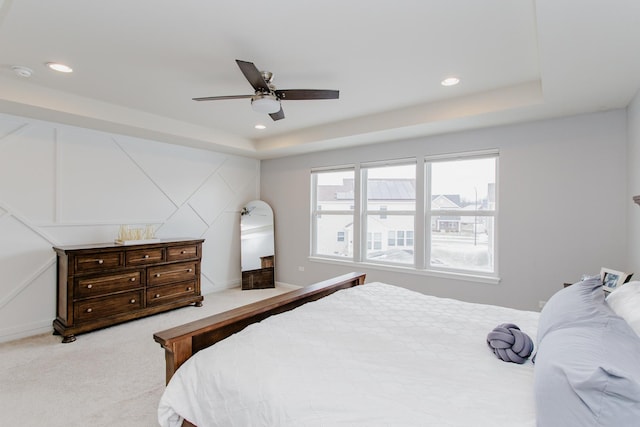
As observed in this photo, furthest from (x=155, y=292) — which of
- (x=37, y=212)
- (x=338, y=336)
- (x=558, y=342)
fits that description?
(x=558, y=342)

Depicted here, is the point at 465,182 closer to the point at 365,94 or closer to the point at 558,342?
the point at 365,94

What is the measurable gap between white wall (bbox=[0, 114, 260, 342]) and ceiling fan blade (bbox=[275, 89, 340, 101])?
2831 mm

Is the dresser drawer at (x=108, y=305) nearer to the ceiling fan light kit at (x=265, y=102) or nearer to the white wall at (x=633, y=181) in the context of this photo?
the ceiling fan light kit at (x=265, y=102)

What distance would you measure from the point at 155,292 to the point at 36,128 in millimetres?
2291

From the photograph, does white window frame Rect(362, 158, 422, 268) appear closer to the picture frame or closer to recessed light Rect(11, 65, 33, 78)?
the picture frame

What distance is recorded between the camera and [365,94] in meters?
3.36

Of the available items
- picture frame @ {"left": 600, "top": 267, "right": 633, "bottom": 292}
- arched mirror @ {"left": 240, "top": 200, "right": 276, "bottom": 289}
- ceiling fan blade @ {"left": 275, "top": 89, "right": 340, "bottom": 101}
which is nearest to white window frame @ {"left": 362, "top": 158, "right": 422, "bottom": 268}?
arched mirror @ {"left": 240, "top": 200, "right": 276, "bottom": 289}

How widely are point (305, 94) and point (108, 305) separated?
127 inches

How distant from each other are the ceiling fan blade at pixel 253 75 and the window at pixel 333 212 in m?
2.74

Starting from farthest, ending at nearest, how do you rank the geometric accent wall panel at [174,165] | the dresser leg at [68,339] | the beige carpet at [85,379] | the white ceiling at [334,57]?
the geometric accent wall panel at [174,165] < the dresser leg at [68,339] < the beige carpet at [85,379] < the white ceiling at [334,57]

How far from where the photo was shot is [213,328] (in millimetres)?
1787

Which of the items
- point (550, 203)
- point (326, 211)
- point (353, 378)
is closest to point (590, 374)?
point (353, 378)

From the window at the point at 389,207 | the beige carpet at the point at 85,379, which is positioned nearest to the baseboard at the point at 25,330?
the beige carpet at the point at 85,379

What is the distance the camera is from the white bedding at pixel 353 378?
1.14 m
